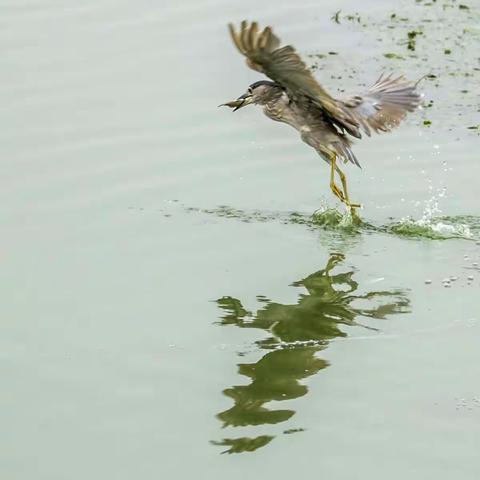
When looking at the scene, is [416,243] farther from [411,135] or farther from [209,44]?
[209,44]

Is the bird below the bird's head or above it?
below

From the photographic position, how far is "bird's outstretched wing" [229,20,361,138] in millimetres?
7199

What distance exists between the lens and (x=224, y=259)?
758cm

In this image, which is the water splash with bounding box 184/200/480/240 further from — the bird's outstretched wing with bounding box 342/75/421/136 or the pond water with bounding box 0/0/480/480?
the bird's outstretched wing with bounding box 342/75/421/136

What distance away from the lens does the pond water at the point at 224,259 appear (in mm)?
5762

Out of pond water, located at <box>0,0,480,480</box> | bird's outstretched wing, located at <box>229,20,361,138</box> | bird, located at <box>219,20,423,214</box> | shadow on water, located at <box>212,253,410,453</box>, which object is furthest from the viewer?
bird, located at <box>219,20,423,214</box>

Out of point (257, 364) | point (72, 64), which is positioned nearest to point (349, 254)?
point (257, 364)

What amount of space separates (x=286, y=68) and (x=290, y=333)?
1.63 metres

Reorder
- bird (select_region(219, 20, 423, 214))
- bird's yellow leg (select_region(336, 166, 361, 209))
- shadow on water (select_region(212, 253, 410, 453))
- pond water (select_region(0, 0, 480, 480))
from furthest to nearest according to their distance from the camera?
bird's yellow leg (select_region(336, 166, 361, 209)) < bird (select_region(219, 20, 423, 214)) < shadow on water (select_region(212, 253, 410, 453)) < pond water (select_region(0, 0, 480, 480))

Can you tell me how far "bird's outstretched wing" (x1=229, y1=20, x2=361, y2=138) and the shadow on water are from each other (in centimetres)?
91

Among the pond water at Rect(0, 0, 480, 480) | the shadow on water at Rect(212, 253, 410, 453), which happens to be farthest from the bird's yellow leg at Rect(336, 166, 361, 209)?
the shadow on water at Rect(212, 253, 410, 453)

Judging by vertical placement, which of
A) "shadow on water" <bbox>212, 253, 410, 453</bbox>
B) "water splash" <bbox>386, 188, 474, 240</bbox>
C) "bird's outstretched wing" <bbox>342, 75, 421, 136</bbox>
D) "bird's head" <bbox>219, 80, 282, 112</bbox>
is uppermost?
"bird's head" <bbox>219, 80, 282, 112</bbox>

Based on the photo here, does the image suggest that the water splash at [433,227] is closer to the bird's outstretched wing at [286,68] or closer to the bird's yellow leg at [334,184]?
the bird's yellow leg at [334,184]

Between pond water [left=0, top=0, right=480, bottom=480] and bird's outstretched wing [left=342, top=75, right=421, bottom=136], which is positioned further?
bird's outstretched wing [left=342, top=75, right=421, bottom=136]
